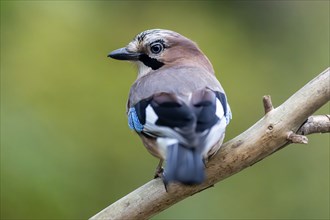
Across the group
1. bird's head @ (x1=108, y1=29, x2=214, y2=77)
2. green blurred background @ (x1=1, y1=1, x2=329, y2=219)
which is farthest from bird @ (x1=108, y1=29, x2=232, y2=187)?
green blurred background @ (x1=1, y1=1, x2=329, y2=219)

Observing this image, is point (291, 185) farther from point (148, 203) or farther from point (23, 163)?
point (148, 203)

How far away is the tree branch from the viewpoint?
10.6ft

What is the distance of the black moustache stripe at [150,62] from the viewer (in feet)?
12.9

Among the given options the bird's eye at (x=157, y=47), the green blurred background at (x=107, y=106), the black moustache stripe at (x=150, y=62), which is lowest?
the green blurred background at (x=107, y=106)

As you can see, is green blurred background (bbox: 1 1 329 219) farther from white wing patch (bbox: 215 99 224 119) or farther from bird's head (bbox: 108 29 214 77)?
white wing patch (bbox: 215 99 224 119)

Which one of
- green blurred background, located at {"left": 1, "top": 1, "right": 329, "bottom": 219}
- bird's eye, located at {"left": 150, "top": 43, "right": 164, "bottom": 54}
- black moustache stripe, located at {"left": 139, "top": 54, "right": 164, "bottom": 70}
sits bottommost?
green blurred background, located at {"left": 1, "top": 1, "right": 329, "bottom": 219}

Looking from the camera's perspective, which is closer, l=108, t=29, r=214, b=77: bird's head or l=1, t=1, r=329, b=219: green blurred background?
l=108, t=29, r=214, b=77: bird's head

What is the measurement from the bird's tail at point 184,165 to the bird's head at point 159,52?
37.5 inches

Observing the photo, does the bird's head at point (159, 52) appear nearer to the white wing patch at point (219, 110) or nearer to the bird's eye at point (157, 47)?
the bird's eye at point (157, 47)

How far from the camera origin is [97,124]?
17.6ft

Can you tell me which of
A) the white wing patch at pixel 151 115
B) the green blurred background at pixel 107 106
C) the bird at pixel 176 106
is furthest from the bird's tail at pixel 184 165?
the green blurred background at pixel 107 106

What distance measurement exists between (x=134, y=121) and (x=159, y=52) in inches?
23.6

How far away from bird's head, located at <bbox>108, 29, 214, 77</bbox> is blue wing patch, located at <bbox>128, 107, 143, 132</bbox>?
0.39 m

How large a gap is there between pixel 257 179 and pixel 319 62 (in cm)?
132
